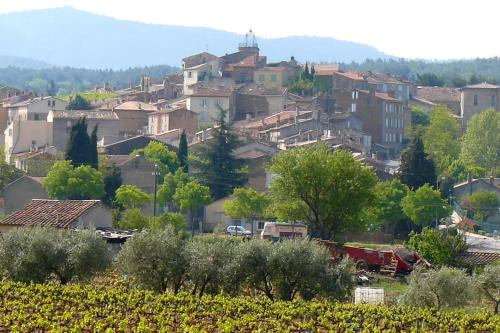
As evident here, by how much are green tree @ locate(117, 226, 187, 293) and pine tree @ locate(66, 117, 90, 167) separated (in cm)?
3674

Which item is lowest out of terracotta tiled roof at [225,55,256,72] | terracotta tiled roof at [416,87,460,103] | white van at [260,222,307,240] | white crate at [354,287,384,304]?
white crate at [354,287,384,304]

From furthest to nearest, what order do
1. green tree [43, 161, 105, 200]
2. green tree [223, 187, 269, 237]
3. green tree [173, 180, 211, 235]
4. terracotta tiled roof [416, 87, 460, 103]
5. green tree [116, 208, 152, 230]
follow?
1. terracotta tiled roof [416, 87, 460, 103]
2. green tree [173, 180, 211, 235]
3. green tree [223, 187, 269, 237]
4. green tree [43, 161, 105, 200]
5. green tree [116, 208, 152, 230]

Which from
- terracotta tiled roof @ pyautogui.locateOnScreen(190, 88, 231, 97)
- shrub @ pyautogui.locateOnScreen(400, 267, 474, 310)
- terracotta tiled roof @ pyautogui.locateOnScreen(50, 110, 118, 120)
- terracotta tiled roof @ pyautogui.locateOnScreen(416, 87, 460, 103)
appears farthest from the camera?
terracotta tiled roof @ pyautogui.locateOnScreen(416, 87, 460, 103)

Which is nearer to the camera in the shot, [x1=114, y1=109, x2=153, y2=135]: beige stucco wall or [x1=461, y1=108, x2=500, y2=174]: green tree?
[x1=461, y1=108, x2=500, y2=174]: green tree

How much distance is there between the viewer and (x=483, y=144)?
120188mm

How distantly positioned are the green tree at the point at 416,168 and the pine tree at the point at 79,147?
17.9m

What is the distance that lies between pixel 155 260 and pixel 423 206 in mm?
31844

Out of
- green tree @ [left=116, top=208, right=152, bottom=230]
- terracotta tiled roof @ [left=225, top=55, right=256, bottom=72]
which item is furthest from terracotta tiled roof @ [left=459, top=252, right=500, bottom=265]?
terracotta tiled roof @ [left=225, top=55, right=256, bottom=72]

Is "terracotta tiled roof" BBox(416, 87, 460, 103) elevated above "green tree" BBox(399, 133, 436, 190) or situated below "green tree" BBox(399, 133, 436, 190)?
above

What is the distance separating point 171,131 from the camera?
4405 inches

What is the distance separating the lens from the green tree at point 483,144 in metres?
119

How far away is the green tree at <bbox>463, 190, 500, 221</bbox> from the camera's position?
92.8 m

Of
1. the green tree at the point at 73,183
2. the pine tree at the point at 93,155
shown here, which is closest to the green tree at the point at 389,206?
the green tree at the point at 73,183

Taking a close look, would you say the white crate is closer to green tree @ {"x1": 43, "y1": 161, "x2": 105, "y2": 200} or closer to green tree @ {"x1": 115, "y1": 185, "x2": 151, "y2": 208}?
green tree @ {"x1": 115, "y1": 185, "x2": 151, "y2": 208}
